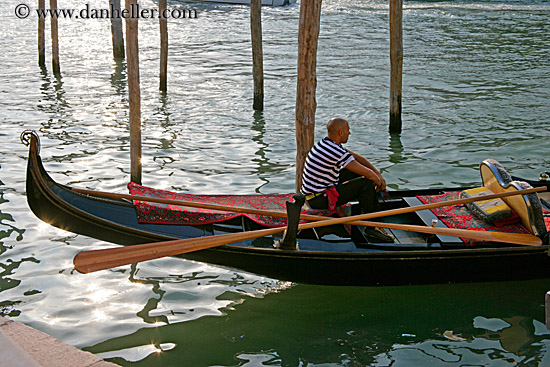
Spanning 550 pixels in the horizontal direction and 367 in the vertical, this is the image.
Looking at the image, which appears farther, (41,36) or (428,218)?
(41,36)

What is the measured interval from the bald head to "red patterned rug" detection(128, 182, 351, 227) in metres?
0.46

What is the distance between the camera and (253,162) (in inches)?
267

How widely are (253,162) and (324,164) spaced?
8.52 feet

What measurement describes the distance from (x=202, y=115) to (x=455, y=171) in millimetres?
3630

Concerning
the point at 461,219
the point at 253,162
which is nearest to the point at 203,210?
the point at 461,219

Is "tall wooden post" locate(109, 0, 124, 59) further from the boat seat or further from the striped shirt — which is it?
the boat seat

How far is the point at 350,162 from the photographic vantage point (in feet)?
13.9

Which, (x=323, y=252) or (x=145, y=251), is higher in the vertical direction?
(x=145, y=251)

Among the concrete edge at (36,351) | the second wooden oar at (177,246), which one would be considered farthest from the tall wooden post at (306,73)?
the concrete edge at (36,351)

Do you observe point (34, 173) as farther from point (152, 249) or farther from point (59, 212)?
point (152, 249)

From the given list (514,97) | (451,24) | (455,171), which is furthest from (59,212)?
(451,24)

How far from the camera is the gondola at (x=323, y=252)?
377 cm

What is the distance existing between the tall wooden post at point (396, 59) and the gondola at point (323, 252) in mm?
3586

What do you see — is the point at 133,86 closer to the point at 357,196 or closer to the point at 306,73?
the point at 306,73
